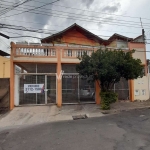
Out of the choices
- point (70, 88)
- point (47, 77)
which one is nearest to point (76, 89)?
point (70, 88)

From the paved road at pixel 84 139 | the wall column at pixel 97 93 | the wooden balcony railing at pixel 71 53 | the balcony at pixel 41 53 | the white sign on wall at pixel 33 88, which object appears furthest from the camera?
the wall column at pixel 97 93

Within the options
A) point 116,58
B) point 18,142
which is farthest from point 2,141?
point 116,58

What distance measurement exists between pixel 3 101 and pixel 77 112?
536 centimetres

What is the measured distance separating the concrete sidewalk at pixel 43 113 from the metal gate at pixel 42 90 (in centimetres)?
64

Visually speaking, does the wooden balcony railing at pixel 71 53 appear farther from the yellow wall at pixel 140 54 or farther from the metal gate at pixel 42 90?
the yellow wall at pixel 140 54

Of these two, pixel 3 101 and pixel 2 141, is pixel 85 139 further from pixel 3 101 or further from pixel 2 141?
pixel 3 101

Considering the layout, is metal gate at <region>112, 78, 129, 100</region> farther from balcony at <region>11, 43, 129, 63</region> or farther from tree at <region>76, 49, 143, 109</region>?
balcony at <region>11, 43, 129, 63</region>

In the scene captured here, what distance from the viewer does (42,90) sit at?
12.8m

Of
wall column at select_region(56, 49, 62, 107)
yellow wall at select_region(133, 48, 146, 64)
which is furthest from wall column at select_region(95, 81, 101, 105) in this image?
yellow wall at select_region(133, 48, 146, 64)

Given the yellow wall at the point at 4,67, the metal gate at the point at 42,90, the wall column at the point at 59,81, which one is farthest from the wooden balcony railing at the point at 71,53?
the yellow wall at the point at 4,67

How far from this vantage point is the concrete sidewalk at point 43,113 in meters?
9.48

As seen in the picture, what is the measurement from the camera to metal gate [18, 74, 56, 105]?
12.6 m

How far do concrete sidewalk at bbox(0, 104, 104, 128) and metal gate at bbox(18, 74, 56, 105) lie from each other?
2.11 ft

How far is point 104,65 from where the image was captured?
1045cm
